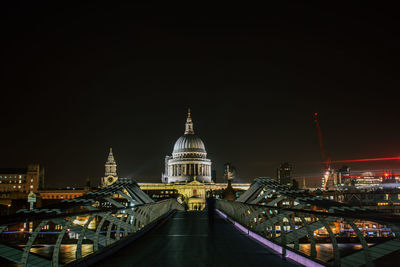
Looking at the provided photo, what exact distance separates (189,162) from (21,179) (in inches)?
3021

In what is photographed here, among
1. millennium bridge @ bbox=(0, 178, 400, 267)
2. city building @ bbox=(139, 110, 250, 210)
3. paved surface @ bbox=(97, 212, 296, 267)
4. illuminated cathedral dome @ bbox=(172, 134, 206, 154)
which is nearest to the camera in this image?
millennium bridge @ bbox=(0, 178, 400, 267)

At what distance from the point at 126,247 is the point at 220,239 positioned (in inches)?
157

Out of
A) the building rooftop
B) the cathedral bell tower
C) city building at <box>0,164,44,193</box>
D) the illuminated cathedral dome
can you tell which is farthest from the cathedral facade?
the building rooftop

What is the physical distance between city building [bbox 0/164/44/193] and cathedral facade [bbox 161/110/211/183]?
60.4 metres

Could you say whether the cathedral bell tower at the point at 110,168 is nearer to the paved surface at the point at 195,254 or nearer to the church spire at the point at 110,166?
the church spire at the point at 110,166

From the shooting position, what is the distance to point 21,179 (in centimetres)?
18962

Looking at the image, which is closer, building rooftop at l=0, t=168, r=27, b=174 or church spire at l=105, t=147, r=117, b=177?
church spire at l=105, t=147, r=117, b=177

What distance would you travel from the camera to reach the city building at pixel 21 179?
188000 millimetres

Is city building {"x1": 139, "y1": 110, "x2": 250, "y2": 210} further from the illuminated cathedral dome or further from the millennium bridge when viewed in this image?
the millennium bridge

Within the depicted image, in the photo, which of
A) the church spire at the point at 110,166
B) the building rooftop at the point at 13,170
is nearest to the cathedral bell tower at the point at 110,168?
the church spire at the point at 110,166

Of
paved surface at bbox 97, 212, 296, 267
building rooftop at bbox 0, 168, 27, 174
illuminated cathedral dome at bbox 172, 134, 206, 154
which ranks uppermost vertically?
illuminated cathedral dome at bbox 172, 134, 206, 154

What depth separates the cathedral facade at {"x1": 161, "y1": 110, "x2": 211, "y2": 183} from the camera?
17562cm

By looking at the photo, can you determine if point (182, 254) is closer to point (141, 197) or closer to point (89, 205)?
point (89, 205)

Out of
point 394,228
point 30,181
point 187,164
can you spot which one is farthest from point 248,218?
point 30,181
